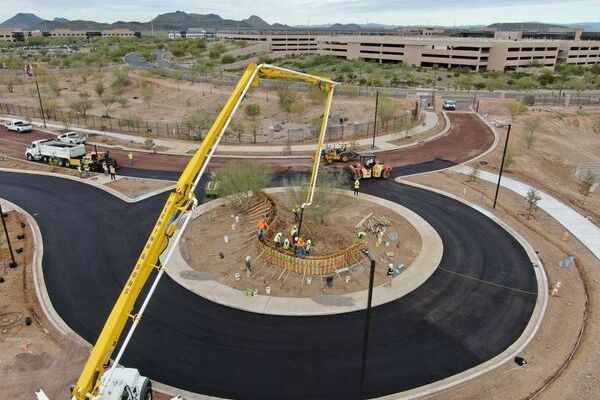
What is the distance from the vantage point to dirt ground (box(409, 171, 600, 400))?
18.2 metres

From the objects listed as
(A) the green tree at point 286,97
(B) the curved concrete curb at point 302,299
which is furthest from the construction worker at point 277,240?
(A) the green tree at point 286,97

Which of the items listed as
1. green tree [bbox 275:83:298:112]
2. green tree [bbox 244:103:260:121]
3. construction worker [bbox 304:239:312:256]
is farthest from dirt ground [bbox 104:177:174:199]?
green tree [bbox 275:83:298:112]

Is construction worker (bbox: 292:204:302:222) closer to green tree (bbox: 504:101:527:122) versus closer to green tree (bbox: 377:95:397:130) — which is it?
green tree (bbox: 377:95:397:130)

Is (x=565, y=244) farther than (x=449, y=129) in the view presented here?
No

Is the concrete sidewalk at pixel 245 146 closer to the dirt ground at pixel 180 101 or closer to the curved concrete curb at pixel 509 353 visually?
the dirt ground at pixel 180 101

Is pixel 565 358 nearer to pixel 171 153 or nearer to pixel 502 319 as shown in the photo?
pixel 502 319

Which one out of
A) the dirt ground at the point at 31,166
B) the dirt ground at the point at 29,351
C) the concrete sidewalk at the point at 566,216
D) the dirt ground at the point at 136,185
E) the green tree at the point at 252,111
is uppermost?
the green tree at the point at 252,111

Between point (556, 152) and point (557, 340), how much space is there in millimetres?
44331

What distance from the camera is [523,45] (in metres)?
147

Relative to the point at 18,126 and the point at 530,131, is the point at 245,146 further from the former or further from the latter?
the point at 530,131

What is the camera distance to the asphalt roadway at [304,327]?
1891 cm

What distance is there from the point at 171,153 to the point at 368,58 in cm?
13373

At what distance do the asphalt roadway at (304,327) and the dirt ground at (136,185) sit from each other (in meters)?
7.95

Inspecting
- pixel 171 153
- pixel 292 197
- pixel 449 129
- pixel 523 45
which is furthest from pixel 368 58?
pixel 292 197
